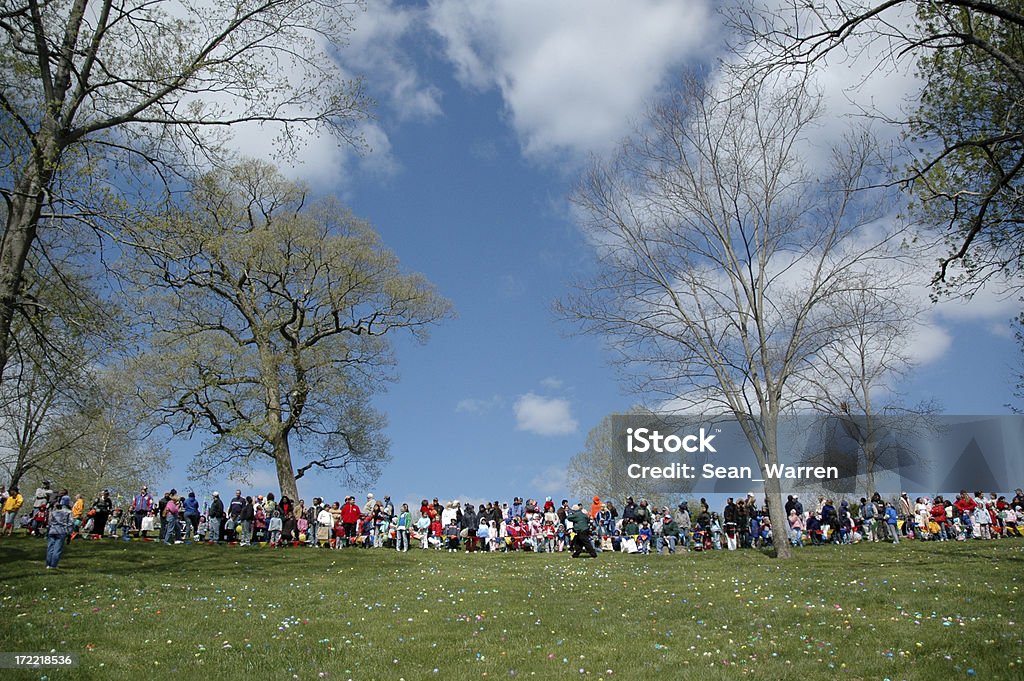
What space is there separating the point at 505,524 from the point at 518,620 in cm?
1663

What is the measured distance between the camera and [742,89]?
36.8 ft

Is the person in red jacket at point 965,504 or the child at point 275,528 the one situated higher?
the person in red jacket at point 965,504

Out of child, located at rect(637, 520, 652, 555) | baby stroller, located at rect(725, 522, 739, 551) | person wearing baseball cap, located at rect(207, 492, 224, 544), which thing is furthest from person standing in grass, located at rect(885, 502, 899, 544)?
person wearing baseball cap, located at rect(207, 492, 224, 544)

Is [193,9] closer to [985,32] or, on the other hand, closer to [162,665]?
[162,665]

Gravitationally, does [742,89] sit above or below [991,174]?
below

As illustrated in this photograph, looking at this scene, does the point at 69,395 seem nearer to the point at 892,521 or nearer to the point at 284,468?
the point at 284,468

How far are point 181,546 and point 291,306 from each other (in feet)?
38.0

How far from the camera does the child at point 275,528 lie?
90.6 feet

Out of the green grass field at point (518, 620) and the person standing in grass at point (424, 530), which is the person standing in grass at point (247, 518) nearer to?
the person standing in grass at point (424, 530)

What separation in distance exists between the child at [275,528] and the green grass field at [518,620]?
743cm

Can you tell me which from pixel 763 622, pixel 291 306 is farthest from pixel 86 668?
pixel 291 306

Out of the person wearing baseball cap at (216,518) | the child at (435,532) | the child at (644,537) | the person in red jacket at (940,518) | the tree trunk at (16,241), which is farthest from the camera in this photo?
the person in red jacket at (940,518)

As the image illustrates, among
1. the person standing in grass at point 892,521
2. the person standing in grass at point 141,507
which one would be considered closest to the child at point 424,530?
the person standing in grass at point 141,507

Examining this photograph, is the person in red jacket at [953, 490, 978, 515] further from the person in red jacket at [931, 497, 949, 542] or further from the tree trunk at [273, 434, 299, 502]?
the tree trunk at [273, 434, 299, 502]
